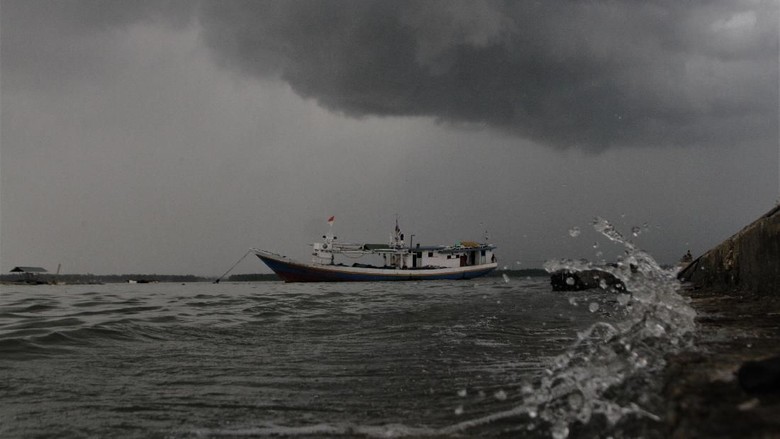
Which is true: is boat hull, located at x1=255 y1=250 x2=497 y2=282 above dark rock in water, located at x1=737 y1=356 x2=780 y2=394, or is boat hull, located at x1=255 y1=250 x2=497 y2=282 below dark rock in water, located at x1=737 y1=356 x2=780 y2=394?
below

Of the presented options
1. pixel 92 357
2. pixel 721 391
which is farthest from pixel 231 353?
pixel 721 391

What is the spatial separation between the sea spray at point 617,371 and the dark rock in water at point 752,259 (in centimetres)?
156

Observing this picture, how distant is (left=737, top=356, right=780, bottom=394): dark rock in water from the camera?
1942 mm

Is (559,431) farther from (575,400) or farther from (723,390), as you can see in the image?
(723,390)

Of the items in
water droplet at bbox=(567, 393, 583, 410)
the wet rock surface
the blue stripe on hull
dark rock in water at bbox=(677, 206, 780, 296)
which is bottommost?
the blue stripe on hull

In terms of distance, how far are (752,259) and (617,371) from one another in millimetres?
4906

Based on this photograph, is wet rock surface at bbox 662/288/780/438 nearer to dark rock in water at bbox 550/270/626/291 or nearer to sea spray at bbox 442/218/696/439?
sea spray at bbox 442/218/696/439

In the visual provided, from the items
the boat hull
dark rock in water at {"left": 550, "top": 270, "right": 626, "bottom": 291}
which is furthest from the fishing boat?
dark rock in water at {"left": 550, "top": 270, "right": 626, "bottom": 291}

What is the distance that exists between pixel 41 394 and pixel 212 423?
229cm

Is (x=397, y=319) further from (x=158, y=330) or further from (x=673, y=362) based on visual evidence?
(x=673, y=362)

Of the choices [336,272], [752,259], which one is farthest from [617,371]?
[336,272]

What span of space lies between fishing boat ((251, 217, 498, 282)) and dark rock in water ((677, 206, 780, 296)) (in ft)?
144

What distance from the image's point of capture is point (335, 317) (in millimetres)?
11148

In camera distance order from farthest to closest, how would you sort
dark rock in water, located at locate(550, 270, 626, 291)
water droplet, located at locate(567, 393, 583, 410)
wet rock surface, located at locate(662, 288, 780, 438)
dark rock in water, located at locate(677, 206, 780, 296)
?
dark rock in water, located at locate(550, 270, 626, 291)
dark rock in water, located at locate(677, 206, 780, 296)
water droplet, located at locate(567, 393, 583, 410)
wet rock surface, located at locate(662, 288, 780, 438)
